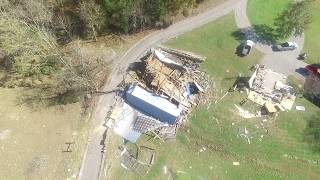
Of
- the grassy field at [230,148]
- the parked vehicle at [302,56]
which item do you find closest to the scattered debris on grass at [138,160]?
the grassy field at [230,148]

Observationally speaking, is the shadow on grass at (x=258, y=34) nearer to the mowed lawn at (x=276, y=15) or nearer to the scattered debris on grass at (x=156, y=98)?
the mowed lawn at (x=276, y=15)

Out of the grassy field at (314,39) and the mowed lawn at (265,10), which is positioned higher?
the mowed lawn at (265,10)

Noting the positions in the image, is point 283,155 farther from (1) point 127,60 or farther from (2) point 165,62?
(1) point 127,60

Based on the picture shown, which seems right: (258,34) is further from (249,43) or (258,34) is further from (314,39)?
(314,39)

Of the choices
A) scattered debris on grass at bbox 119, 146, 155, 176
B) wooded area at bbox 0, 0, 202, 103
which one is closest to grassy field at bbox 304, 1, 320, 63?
wooded area at bbox 0, 0, 202, 103

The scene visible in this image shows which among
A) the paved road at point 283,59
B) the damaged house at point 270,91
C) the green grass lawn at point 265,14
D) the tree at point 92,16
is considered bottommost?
the damaged house at point 270,91

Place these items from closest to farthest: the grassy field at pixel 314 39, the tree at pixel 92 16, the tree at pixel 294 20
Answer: the tree at pixel 92 16, the tree at pixel 294 20, the grassy field at pixel 314 39

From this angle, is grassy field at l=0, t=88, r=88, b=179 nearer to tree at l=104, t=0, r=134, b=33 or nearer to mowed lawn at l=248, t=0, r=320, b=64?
tree at l=104, t=0, r=134, b=33
